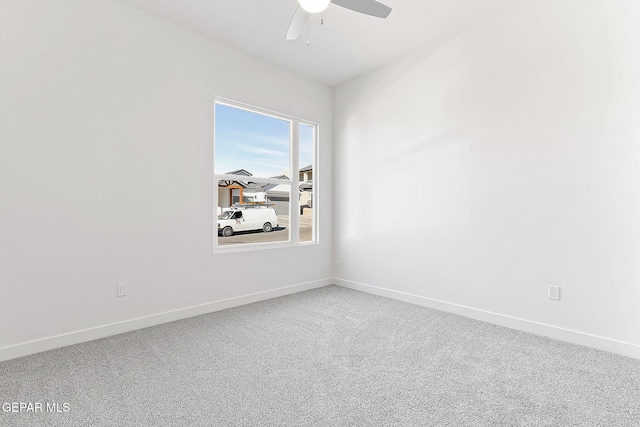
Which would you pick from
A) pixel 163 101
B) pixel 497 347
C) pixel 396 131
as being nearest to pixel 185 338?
pixel 163 101

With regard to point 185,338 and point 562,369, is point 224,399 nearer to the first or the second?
point 185,338

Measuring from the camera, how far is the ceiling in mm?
2797

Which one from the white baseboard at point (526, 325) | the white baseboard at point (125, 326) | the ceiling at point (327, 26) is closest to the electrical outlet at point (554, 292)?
the white baseboard at point (526, 325)

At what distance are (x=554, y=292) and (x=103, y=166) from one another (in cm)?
380

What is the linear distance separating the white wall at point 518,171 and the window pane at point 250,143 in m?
1.10

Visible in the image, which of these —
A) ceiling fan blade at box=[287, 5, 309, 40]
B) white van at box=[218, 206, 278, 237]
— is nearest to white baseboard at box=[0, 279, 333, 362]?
white van at box=[218, 206, 278, 237]

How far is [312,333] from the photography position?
2760 millimetres

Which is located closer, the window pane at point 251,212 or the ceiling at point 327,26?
the ceiling at point 327,26

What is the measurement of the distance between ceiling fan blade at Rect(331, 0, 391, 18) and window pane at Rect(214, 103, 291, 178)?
1.87m

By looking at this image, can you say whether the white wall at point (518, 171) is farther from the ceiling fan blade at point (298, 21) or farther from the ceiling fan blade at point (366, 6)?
the ceiling fan blade at point (298, 21)

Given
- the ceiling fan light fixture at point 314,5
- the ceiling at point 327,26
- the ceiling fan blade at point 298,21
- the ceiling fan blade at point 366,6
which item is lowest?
the ceiling fan light fixture at point 314,5

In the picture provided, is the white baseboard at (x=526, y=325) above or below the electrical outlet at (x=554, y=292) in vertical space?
below

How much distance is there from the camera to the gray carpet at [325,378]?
1.65m

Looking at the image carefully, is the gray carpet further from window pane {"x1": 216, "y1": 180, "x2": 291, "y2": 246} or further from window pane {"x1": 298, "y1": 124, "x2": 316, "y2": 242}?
window pane {"x1": 298, "y1": 124, "x2": 316, "y2": 242}
